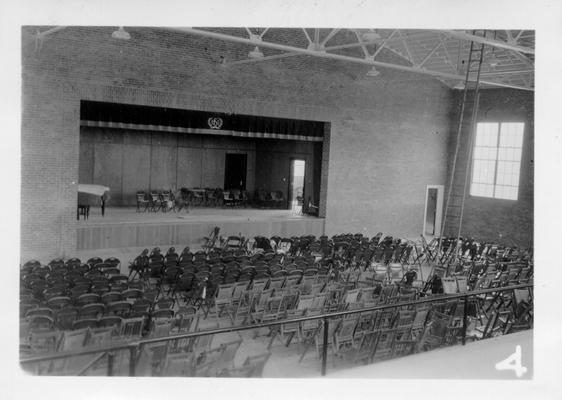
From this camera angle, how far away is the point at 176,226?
18531mm

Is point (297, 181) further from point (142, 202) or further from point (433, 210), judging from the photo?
point (142, 202)

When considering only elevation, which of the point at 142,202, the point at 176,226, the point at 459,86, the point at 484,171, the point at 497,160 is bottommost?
the point at 176,226

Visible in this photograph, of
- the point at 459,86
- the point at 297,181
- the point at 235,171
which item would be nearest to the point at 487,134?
the point at 459,86

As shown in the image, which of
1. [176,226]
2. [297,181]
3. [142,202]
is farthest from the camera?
[297,181]

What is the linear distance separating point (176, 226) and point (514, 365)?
43.0 ft

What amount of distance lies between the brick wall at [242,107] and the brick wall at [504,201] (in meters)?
1.50

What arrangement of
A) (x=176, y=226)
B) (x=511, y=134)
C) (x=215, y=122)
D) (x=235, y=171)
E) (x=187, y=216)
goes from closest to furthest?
(x=176, y=226)
(x=215, y=122)
(x=187, y=216)
(x=511, y=134)
(x=235, y=171)

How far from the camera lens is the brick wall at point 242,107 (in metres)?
15.6

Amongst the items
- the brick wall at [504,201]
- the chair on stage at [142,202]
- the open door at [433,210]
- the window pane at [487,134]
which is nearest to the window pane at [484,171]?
the brick wall at [504,201]

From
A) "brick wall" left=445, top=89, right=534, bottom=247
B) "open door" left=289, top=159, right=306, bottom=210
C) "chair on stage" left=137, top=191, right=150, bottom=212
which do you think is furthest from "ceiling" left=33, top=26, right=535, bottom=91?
"open door" left=289, top=159, right=306, bottom=210

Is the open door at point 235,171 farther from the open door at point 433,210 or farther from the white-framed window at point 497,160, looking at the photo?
the white-framed window at point 497,160

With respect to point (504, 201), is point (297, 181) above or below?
above

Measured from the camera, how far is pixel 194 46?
17.9m
